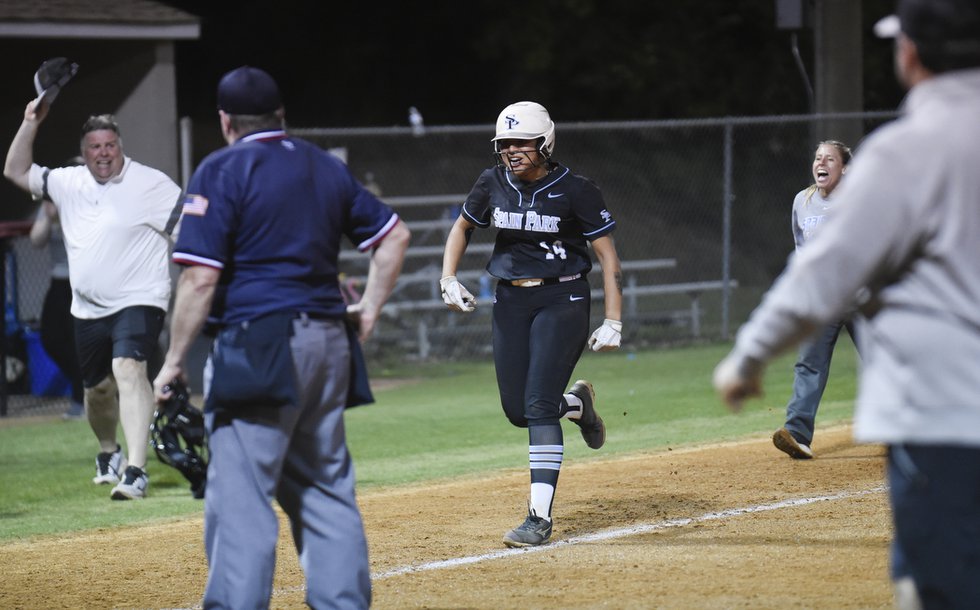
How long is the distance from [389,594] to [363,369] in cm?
140

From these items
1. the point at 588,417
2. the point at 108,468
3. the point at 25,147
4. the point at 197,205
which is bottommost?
the point at 108,468

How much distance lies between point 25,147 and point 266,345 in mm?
4374

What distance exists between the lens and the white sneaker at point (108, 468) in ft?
30.7

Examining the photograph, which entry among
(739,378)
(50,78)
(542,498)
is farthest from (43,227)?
(739,378)

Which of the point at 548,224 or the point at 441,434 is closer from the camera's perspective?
the point at 548,224

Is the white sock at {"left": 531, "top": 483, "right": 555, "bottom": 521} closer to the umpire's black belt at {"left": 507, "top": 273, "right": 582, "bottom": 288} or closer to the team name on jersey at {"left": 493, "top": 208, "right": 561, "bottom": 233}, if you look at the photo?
the umpire's black belt at {"left": 507, "top": 273, "right": 582, "bottom": 288}

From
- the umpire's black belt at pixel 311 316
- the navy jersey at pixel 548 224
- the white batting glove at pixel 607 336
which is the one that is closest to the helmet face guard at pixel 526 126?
the navy jersey at pixel 548 224

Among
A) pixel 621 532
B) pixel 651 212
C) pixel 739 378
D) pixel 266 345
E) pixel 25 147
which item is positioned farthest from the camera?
pixel 651 212

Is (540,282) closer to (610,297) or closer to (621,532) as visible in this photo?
(610,297)

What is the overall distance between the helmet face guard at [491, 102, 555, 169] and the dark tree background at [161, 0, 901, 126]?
2397 centimetres

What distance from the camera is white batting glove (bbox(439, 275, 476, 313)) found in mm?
7258

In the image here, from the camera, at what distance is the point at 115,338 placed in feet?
28.8

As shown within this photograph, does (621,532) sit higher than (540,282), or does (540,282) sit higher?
(540,282)

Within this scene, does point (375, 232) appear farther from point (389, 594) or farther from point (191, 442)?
point (389, 594)
